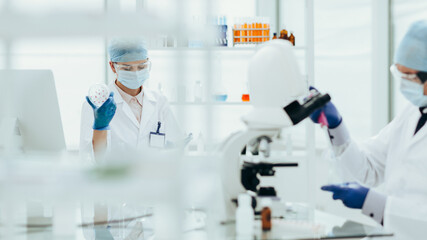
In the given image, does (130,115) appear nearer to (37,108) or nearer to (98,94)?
(98,94)

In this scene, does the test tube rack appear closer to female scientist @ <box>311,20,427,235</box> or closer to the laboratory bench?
female scientist @ <box>311,20,427,235</box>

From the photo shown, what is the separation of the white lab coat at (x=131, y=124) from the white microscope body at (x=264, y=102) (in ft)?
3.02

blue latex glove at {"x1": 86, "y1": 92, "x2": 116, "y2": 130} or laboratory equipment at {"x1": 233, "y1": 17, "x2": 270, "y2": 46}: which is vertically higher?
laboratory equipment at {"x1": 233, "y1": 17, "x2": 270, "y2": 46}

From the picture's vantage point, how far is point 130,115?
2480 mm

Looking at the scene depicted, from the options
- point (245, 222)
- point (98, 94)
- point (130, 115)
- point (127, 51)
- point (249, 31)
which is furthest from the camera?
point (249, 31)

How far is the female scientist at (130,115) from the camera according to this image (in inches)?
88.0

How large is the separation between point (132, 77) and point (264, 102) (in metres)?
1.18

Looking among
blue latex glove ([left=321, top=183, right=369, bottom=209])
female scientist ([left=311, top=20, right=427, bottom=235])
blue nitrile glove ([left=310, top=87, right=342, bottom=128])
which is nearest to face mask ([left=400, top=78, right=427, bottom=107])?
female scientist ([left=311, top=20, right=427, bottom=235])

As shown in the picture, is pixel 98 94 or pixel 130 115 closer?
pixel 98 94

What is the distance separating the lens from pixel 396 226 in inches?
70.7

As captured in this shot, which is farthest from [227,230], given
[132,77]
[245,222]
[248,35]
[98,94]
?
[248,35]

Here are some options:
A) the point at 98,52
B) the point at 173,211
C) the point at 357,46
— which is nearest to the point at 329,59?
the point at 357,46

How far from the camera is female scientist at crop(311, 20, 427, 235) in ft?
5.98

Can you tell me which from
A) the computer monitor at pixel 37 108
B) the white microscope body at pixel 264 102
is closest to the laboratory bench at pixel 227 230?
the white microscope body at pixel 264 102
